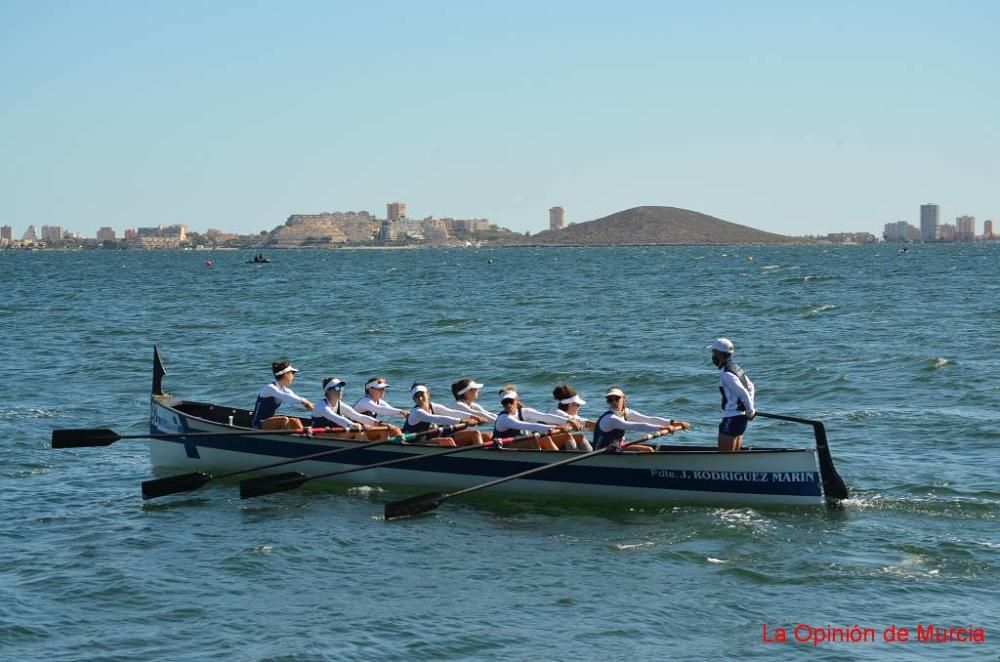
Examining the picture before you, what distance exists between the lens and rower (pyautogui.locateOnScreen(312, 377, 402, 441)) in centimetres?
1919

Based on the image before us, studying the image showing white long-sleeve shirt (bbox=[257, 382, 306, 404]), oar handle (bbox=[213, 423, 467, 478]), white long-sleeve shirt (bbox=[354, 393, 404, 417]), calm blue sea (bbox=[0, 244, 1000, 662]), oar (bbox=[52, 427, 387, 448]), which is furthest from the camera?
white long-sleeve shirt (bbox=[354, 393, 404, 417])

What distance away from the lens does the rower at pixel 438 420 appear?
61.6ft

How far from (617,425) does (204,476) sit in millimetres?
6179

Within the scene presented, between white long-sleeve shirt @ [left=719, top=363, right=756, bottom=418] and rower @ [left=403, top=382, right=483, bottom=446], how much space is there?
3.85 metres

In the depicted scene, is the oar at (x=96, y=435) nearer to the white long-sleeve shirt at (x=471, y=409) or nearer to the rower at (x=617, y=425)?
the white long-sleeve shirt at (x=471, y=409)

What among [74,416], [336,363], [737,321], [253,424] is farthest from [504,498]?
[737,321]

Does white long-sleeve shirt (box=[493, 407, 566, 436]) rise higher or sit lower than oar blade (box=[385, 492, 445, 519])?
higher

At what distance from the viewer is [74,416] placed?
26250 mm

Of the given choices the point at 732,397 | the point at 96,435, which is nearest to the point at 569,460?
the point at 732,397

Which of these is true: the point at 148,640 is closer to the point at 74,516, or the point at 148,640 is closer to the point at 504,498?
the point at 74,516

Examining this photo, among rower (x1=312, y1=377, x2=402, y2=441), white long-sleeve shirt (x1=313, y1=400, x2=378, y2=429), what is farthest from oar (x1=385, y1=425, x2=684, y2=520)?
white long-sleeve shirt (x1=313, y1=400, x2=378, y2=429)

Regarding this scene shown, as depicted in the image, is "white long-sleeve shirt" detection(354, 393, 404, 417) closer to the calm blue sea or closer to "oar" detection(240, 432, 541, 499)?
"oar" detection(240, 432, 541, 499)

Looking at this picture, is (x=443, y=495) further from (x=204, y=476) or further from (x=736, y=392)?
(x=736, y=392)

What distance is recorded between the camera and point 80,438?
64.8 feet
